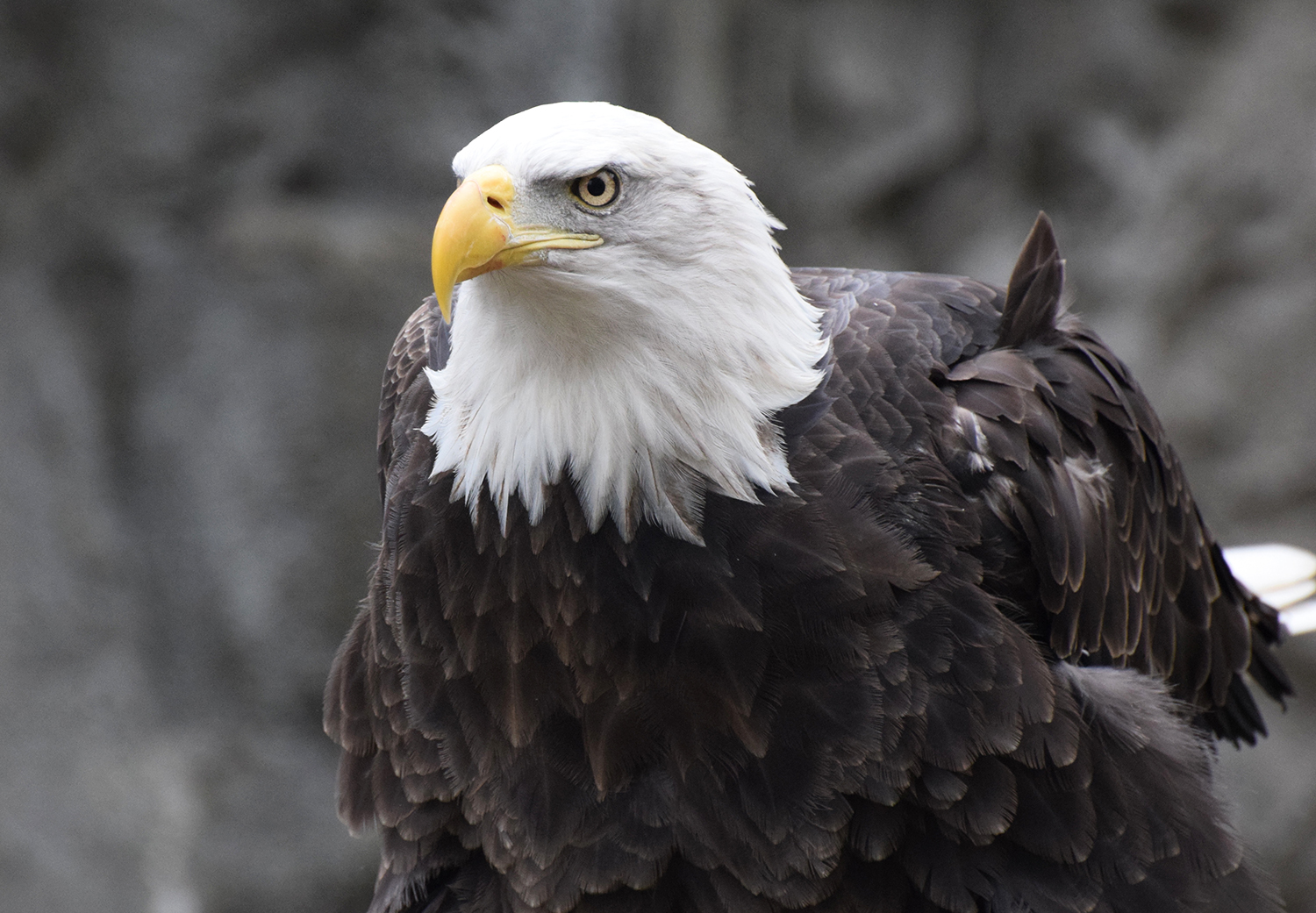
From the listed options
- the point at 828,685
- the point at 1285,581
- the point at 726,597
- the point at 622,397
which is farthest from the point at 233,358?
the point at 1285,581

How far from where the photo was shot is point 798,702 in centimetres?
227

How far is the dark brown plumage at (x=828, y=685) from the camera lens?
7.42 feet

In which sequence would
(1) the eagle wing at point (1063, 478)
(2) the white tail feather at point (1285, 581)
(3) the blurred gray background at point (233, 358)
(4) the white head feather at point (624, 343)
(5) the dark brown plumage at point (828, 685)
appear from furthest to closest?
(3) the blurred gray background at point (233, 358), (2) the white tail feather at point (1285, 581), (1) the eagle wing at point (1063, 478), (5) the dark brown plumage at point (828, 685), (4) the white head feather at point (624, 343)

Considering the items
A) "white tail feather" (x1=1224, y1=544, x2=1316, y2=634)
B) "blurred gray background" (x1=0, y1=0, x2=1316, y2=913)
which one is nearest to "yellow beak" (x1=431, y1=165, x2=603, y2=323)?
"white tail feather" (x1=1224, y1=544, x2=1316, y2=634)

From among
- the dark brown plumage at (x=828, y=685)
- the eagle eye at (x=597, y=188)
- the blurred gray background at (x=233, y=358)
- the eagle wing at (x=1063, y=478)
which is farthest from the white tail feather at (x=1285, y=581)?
the eagle eye at (x=597, y=188)

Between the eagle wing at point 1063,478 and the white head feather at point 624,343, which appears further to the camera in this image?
the eagle wing at point 1063,478

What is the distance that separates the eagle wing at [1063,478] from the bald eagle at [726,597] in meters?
0.01

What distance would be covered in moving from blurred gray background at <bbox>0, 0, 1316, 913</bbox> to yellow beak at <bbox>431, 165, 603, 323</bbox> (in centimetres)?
307

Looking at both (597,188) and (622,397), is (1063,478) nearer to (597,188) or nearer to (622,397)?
(622,397)

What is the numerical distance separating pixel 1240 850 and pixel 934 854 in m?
0.69

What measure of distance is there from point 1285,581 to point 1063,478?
5.96ft

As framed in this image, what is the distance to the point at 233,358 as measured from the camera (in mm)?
5074

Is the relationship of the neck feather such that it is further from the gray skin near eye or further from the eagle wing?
the eagle wing

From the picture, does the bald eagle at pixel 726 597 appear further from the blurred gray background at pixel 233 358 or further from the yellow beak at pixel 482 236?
the blurred gray background at pixel 233 358
